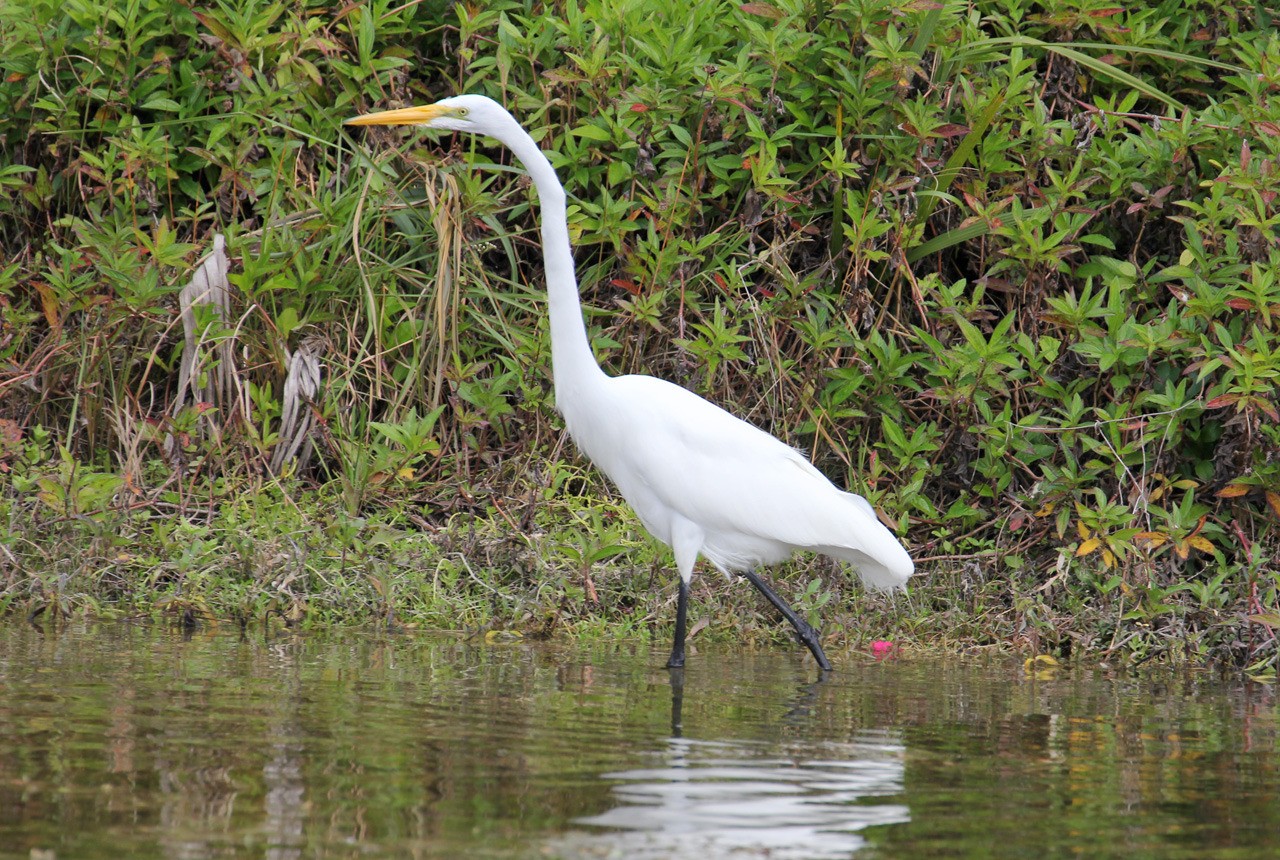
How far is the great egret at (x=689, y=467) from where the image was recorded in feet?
17.0

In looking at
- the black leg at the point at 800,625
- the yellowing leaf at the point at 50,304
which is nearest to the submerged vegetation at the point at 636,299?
the yellowing leaf at the point at 50,304

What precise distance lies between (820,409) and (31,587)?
10.2ft

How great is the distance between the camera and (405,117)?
5.05 meters

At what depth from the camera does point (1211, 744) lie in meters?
3.67

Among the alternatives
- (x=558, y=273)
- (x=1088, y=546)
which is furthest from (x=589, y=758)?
(x=1088, y=546)

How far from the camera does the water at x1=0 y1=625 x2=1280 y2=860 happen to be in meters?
2.59

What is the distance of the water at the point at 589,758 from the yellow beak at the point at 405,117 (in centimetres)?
169

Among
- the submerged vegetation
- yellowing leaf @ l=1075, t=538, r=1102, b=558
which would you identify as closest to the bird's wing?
the submerged vegetation

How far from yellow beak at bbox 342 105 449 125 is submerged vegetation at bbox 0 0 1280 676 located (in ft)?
4.65

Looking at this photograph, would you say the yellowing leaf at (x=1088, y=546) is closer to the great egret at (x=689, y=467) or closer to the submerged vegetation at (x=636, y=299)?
the submerged vegetation at (x=636, y=299)

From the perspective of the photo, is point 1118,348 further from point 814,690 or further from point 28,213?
point 28,213

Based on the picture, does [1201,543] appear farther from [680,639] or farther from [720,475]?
[680,639]

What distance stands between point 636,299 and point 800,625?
1.89 metres

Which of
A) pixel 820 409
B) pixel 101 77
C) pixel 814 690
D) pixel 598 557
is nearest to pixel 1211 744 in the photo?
pixel 814 690
